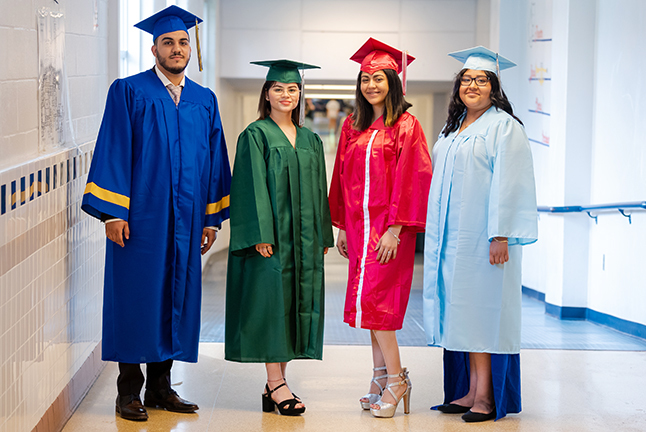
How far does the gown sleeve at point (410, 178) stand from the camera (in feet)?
9.09

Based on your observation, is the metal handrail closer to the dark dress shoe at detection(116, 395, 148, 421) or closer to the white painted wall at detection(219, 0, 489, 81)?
the dark dress shoe at detection(116, 395, 148, 421)

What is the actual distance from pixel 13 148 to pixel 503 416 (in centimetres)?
219

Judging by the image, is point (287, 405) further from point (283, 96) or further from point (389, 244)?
point (283, 96)

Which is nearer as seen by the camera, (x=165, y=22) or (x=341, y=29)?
(x=165, y=22)

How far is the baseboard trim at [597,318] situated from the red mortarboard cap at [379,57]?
2.68 metres

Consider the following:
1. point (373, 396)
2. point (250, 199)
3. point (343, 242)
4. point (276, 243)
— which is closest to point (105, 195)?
point (250, 199)

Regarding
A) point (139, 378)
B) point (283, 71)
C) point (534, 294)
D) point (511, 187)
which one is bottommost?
point (534, 294)

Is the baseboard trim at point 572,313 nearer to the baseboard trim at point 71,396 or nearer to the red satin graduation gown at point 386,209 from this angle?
the red satin graduation gown at point 386,209

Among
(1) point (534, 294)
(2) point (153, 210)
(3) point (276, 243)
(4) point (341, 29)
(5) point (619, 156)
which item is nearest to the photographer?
(2) point (153, 210)

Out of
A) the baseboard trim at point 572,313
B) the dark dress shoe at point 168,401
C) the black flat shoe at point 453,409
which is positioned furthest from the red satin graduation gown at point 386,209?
the baseboard trim at point 572,313

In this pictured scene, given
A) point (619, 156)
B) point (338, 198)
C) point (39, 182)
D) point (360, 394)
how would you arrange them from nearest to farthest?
point (39, 182) → point (338, 198) → point (360, 394) → point (619, 156)

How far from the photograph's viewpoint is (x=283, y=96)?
286 centimetres

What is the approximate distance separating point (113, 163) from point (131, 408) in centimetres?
103

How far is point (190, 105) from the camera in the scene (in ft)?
9.23
